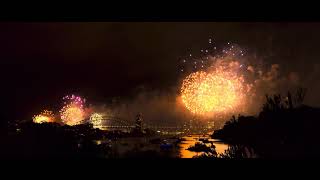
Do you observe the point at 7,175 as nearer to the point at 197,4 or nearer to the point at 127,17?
the point at 127,17

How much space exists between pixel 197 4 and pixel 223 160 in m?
1.90

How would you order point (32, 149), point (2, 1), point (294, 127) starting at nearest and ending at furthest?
point (2, 1) < point (32, 149) < point (294, 127)

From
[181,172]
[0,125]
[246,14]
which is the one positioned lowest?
[181,172]

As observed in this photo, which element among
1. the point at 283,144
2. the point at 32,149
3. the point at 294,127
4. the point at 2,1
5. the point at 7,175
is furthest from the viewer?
the point at 294,127

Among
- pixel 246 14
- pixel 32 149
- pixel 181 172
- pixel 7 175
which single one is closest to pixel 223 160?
pixel 181 172

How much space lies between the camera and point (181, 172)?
13.3ft

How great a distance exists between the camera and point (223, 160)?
13.4ft

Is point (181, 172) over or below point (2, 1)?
below

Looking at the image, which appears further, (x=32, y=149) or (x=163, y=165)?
(x=32, y=149)

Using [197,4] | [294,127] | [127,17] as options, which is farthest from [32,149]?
[294,127]

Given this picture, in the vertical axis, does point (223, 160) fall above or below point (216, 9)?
below

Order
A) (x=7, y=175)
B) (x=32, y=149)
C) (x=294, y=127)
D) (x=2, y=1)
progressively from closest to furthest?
(x=2, y=1), (x=7, y=175), (x=32, y=149), (x=294, y=127)

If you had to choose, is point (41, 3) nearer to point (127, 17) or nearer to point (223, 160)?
point (127, 17)

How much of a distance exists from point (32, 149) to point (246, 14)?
4401 mm
